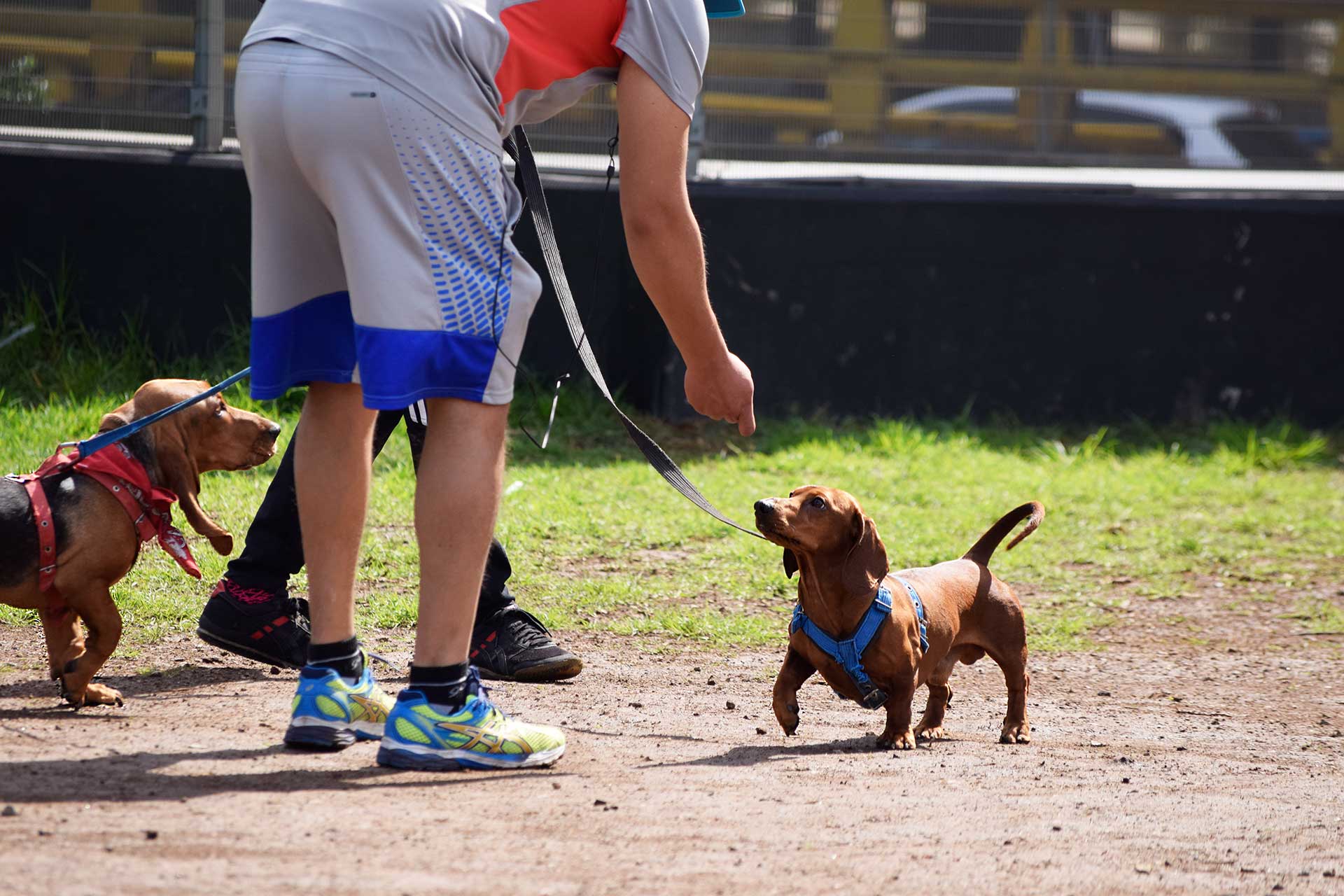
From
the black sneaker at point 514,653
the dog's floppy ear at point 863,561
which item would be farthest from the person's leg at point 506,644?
the dog's floppy ear at point 863,561

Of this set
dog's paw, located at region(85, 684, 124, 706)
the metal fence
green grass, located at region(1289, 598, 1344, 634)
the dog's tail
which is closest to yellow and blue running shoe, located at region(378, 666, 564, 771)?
dog's paw, located at region(85, 684, 124, 706)

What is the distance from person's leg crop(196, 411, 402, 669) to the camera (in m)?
3.75

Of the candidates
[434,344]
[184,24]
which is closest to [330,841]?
[434,344]

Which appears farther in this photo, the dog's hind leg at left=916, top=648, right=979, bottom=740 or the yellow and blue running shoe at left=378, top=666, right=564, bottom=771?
the dog's hind leg at left=916, top=648, right=979, bottom=740

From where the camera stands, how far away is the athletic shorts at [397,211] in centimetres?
254

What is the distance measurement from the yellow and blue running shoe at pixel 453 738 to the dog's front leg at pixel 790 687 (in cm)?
85

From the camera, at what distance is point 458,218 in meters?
2.62

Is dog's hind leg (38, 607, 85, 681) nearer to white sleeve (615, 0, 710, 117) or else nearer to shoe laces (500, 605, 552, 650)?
shoe laces (500, 605, 552, 650)

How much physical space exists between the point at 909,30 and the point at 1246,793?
601 centimetres

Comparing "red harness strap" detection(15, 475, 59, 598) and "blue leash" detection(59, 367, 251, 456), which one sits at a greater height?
"blue leash" detection(59, 367, 251, 456)

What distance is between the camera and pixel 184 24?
7488 mm

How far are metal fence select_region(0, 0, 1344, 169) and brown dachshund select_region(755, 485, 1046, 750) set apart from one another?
15.3 feet

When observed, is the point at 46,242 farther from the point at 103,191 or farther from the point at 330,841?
the point at 330,841

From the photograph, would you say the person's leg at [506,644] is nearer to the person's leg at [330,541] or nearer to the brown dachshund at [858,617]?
the brown dachshund at [858,617]
